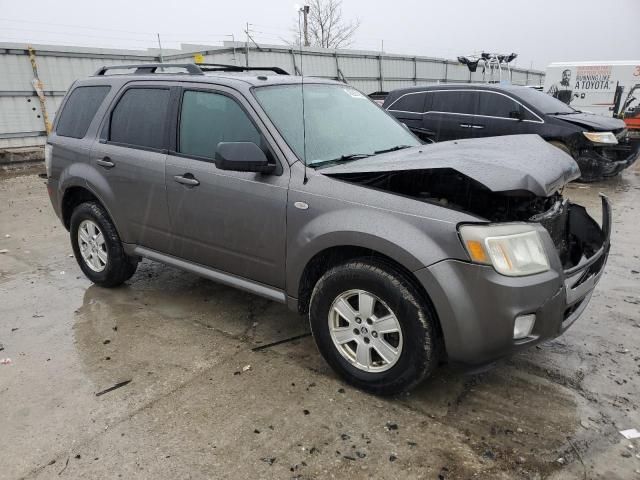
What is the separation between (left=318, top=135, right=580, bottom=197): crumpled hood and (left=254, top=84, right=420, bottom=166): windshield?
0.19 meters

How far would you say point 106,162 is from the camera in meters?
4.17

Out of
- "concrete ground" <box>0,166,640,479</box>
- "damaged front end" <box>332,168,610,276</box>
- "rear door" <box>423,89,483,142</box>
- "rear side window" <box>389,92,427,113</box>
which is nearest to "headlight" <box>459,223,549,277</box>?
"damaged front end" <box>332,168,610,276</box>

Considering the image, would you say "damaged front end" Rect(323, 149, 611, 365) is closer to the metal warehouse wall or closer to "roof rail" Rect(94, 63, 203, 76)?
"roof rail" Rect(94, 63, 203, 76)

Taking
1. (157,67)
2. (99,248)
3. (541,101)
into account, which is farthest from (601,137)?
→ (99,248)

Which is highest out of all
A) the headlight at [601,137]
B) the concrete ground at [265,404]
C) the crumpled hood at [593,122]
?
the crumpled hood at [593,122]

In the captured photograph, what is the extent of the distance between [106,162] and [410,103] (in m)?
6.82

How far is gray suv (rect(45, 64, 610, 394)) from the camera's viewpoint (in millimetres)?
2531

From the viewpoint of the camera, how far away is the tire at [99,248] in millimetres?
4367

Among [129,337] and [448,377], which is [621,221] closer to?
[448,377]

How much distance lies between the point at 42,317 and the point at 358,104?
3.05 m

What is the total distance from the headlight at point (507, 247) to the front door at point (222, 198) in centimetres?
116

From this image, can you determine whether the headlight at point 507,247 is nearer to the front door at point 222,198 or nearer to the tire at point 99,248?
the front door at point 222,198

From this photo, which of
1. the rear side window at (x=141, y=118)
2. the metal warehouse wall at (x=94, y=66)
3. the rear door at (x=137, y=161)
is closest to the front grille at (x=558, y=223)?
the rear door at (x=137, y=161)

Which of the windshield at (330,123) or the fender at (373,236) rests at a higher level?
the windshield at (330,123)
